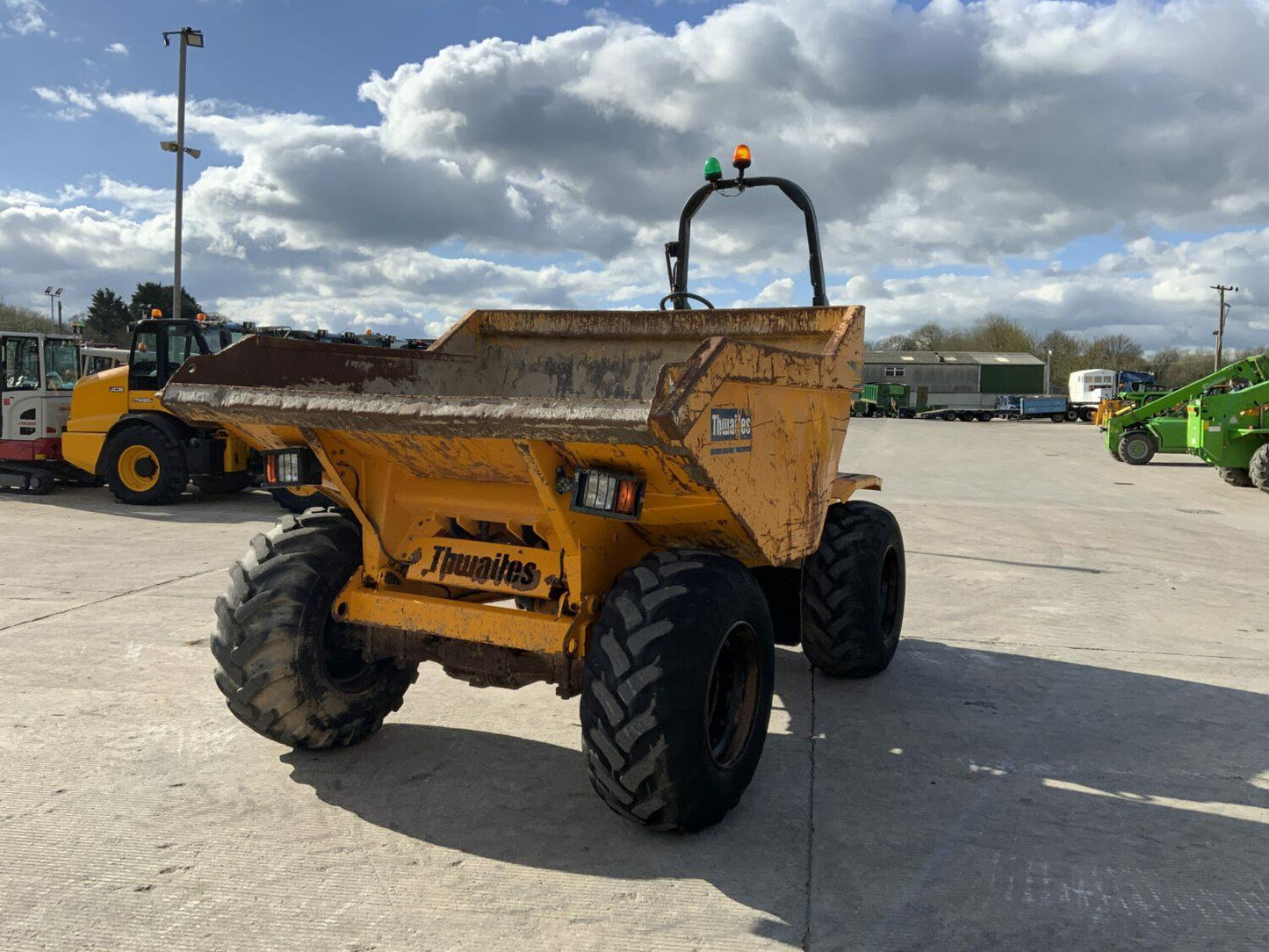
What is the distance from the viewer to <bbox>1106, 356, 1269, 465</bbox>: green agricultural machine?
17812 millimetres

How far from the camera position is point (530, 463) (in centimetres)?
322

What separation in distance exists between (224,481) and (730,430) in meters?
11.4

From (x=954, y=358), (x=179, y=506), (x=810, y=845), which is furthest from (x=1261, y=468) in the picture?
(x=954, y=358)

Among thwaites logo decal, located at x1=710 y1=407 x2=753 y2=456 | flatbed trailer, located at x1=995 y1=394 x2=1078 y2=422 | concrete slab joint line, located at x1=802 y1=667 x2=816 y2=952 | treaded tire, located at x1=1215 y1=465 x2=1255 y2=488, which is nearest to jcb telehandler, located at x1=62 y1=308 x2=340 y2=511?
concrete slab joint line, located at x1=802 y1=667 x2=816 y2=952

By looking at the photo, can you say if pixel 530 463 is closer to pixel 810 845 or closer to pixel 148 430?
pixel 810 845

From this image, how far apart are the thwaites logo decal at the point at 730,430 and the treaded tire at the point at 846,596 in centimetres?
192

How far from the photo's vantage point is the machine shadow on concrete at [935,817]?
118 inches

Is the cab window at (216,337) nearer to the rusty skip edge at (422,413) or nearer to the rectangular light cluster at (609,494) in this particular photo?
the rusty skip edge at (422,413)

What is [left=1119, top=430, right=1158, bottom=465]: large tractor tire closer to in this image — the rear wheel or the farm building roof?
the rear wheel

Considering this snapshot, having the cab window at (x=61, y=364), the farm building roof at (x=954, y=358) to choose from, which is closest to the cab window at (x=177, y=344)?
the cab window at (x=61, y=364)

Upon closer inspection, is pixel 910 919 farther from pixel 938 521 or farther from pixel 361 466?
pixel 938 521

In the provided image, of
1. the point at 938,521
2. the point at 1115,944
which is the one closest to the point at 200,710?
the point at 1115,944

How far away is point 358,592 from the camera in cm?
388

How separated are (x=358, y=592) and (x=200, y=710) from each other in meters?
1.36
